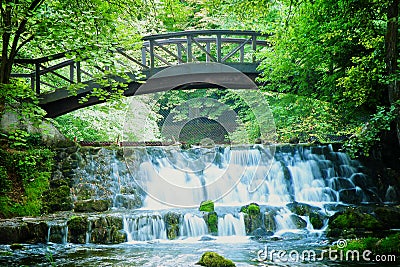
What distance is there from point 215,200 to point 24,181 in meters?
5.13

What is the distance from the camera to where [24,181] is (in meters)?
10.7

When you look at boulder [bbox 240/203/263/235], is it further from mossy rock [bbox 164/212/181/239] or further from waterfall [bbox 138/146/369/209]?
waterfall [bbox 138/146/369/209]

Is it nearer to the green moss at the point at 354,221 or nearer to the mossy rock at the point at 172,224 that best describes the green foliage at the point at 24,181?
the mossy rock at the point at 172,224

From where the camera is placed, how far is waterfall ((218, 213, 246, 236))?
29.6ft

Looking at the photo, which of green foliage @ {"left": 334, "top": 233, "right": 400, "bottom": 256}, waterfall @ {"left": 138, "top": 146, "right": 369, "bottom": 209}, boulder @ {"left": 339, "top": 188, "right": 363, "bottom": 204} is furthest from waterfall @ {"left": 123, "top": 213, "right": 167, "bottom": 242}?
boulder @ {"left": 339, "top": 188, "right": 363, "bottom": 204}

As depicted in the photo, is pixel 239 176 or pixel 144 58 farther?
pixel 144 58

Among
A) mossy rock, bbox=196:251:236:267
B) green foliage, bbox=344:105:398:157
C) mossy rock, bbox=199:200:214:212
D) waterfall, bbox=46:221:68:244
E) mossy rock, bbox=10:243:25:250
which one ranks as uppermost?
green foliage, bbox=344:105:398:157

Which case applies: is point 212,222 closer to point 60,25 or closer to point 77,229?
point 77,229

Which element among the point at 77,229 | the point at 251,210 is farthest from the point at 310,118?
the point at 77,229

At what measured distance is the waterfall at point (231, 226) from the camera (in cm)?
903

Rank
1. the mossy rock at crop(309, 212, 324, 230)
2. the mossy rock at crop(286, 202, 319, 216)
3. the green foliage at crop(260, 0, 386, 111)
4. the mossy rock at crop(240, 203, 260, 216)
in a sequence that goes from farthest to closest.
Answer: the mossy rock at crop(286, 202, 319, 216) < the mossy rock at crop(240, 203, 260, 216) < the mossy rock at crop(309, 212, 324, 230) < the green foliage at crop(260, 0, 386, 111)

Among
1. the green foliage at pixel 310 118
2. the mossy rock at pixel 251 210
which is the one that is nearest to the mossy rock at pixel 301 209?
the mossy rock at pixel 251 210

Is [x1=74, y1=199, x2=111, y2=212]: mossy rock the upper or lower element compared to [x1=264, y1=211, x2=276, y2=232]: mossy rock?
upper

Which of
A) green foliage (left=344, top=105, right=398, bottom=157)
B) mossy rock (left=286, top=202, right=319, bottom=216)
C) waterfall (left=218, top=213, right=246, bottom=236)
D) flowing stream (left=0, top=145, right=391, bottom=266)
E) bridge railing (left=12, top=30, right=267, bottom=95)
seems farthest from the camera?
bridge railing (left=12, top=30, right=267, bottom=95)
